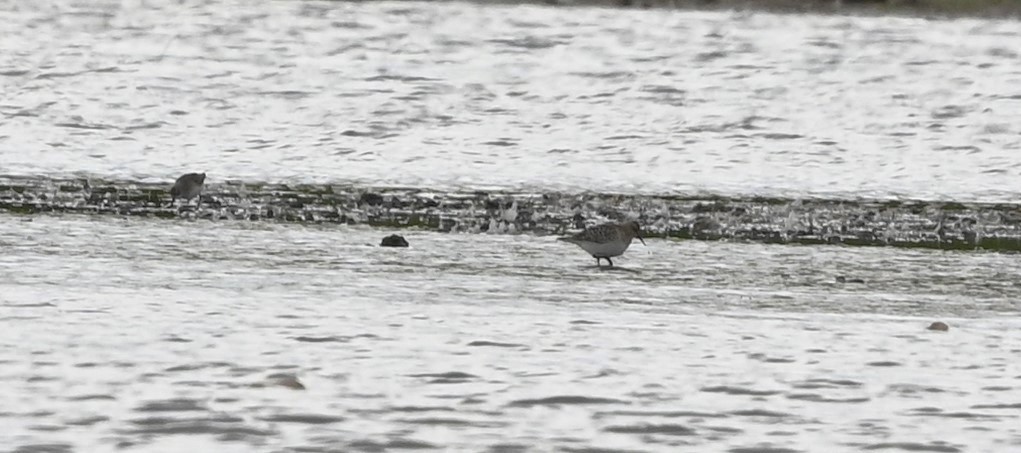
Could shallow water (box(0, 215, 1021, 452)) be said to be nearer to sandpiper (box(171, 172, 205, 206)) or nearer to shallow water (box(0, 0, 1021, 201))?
sandpiper (box(171, 172, 205, 206))

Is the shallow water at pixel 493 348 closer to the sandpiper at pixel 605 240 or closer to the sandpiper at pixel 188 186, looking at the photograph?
the sandpiper at pixel 605 240

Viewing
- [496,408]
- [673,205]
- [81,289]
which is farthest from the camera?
[673,205]

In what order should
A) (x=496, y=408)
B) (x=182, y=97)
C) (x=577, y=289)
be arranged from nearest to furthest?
(x=496, y=408) → (x=577, y=289) → (x=182, y=97)

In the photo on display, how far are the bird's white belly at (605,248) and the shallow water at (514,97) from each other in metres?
4.57

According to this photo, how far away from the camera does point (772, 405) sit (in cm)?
740

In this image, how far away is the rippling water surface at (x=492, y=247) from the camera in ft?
23.6

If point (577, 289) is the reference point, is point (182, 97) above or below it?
above

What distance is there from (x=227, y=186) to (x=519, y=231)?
11.5 ft

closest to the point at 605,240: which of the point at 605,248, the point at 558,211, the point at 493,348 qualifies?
the point at 605,248

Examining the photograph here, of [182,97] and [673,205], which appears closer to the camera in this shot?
[673,205]

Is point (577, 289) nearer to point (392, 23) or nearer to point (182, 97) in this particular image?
→ point (182, 97)

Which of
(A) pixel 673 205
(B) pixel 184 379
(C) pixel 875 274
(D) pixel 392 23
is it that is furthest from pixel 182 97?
(B) pixel 184 379

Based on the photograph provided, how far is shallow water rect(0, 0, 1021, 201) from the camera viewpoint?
17.5 m

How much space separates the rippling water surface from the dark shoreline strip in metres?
0.14
